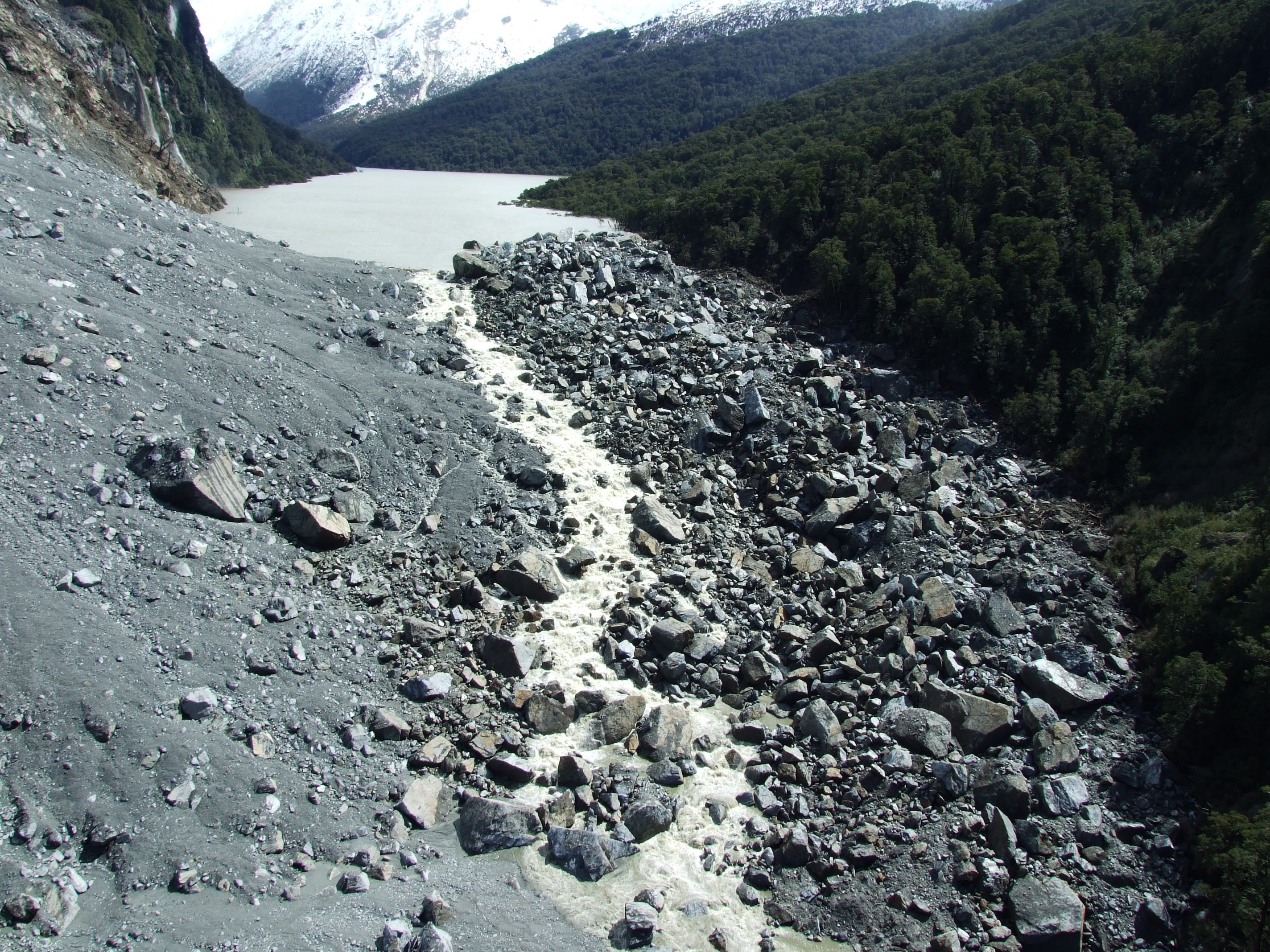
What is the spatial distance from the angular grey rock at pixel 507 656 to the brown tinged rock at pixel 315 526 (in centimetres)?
306

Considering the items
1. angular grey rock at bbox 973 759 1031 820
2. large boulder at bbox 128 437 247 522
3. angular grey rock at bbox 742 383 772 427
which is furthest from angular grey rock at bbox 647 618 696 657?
angular grey rock at bbox 742 383 772 427

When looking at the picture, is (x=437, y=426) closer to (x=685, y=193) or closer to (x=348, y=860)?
(x=348, y=860)

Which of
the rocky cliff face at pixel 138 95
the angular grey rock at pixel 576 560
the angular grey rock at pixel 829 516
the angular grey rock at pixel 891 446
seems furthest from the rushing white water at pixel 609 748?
the rocky cliff face at pixel 138 95

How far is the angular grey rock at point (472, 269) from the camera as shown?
2427 centimetres

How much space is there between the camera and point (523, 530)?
13.7 metres

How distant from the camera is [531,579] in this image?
41.0ft

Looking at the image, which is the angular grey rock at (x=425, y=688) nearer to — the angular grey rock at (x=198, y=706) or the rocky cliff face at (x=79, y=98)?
the angular grey rock at (x=198, y=706)

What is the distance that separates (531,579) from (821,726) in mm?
5220

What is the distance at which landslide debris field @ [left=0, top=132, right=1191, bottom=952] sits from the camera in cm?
759

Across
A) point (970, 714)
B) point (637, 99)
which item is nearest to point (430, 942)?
point (970, 714)

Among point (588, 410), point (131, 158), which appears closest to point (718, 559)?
point (588, 410)

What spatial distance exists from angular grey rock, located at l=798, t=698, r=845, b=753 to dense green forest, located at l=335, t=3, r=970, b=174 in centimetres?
10516

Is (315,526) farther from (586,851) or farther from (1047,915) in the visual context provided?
(1047,915)

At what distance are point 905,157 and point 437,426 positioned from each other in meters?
21.9
